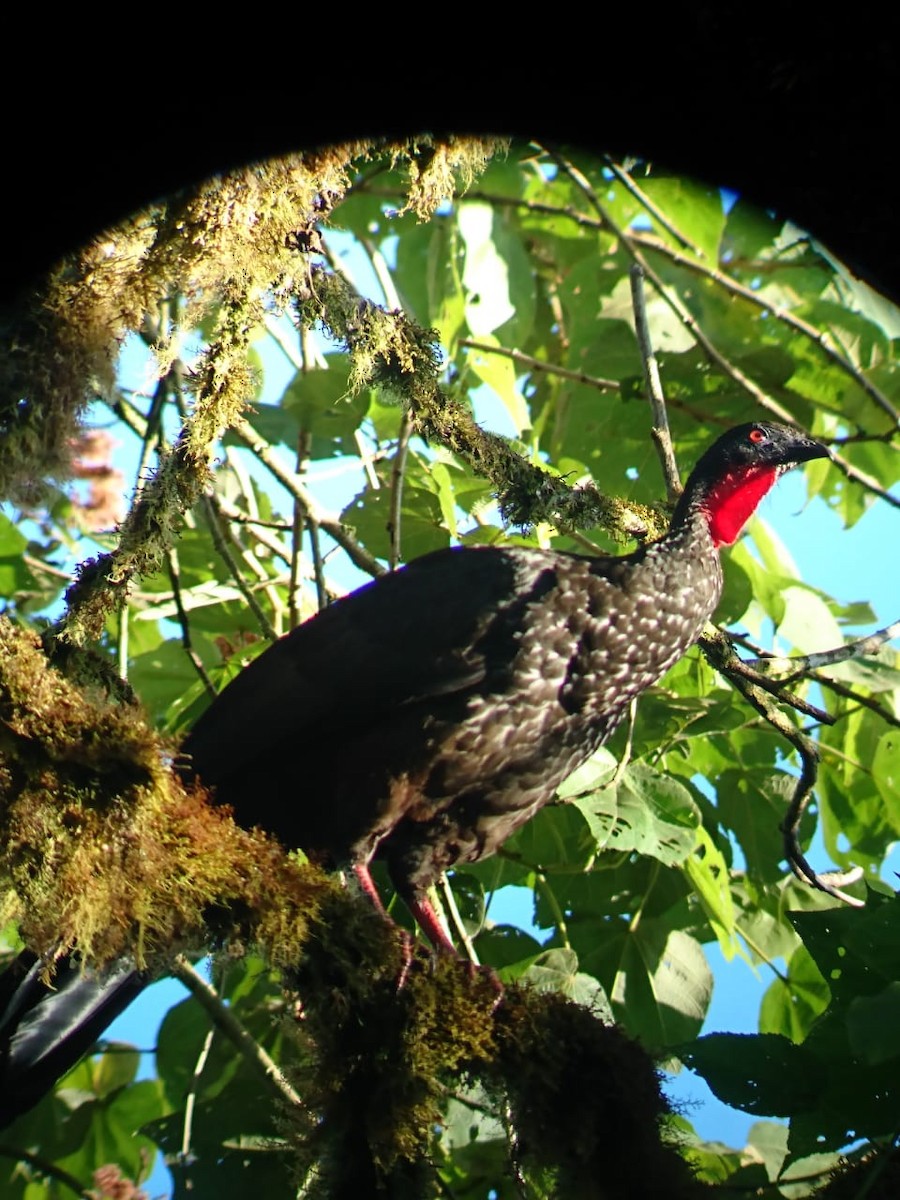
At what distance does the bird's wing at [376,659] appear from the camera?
2869 mm

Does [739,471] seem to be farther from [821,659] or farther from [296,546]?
[296,546]

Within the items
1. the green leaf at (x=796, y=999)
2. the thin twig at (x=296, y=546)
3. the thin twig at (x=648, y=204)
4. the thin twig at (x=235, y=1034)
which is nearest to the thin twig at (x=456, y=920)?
the thin twig at (x=235, y=1034)

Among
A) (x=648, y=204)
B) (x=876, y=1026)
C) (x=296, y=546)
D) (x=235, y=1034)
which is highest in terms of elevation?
(x=648, y=204)

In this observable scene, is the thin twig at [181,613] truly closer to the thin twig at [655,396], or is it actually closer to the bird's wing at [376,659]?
the bird's wing at [376,659]

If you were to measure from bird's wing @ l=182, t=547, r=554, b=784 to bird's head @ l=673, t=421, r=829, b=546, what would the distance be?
21.7 inches

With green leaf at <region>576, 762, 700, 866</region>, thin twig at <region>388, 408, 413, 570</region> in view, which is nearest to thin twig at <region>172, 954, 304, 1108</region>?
green leaf at <region>576, 762, 700, 866</region>

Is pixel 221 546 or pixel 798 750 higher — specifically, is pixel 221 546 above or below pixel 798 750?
above

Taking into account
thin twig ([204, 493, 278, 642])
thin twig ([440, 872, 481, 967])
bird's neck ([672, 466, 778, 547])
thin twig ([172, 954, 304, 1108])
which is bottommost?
thin twig ([172, 954, 304, 1108])

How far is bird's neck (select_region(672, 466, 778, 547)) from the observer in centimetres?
329

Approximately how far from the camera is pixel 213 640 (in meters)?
4.00

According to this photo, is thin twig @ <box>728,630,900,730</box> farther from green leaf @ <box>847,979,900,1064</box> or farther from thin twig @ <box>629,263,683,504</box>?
green leaf @ <box>847,979,900,1064</box>

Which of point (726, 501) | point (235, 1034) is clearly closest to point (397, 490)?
point (726, 501)

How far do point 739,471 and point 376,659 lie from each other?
3.73 feet

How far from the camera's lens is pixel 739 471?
340 cm
